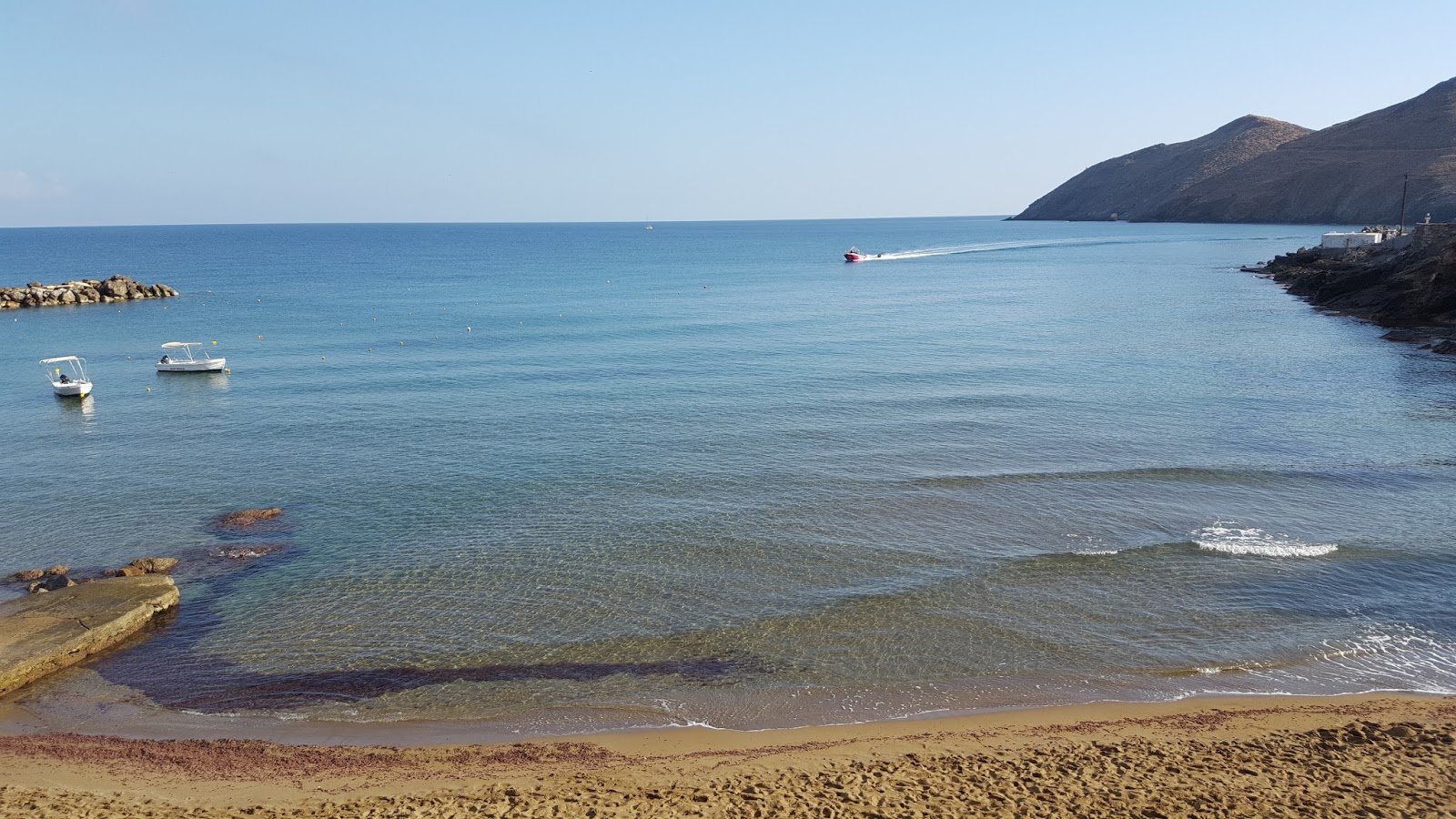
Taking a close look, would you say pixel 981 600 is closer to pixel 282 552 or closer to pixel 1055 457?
pixel 1055 457

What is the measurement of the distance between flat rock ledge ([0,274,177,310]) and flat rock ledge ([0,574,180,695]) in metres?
74.7

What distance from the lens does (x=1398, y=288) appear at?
59500 mm

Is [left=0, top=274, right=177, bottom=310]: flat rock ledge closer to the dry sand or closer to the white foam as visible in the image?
the dry sand

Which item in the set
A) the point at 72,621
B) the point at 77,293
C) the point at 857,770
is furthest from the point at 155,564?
the point at 77,293

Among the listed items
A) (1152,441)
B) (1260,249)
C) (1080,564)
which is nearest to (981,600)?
(1080,564)

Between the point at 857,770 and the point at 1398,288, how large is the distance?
2468 inches

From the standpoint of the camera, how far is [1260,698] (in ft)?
50.7

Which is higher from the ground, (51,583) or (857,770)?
(51,583)

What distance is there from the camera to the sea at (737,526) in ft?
54.0

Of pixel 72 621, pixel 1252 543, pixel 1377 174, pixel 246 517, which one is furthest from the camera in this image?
pixel 1377 174

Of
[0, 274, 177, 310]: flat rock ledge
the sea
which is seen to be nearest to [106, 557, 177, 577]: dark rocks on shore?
the sea

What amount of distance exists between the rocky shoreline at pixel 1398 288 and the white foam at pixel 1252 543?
3243 centimetres

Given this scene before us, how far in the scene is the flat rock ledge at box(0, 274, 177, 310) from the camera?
79.4 meters

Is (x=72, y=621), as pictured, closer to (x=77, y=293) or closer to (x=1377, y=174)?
(x=77, y=293)
